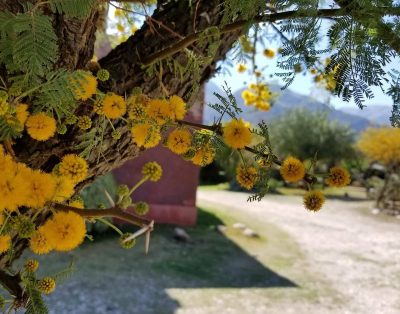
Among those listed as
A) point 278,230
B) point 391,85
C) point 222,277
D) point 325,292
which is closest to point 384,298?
point 325,292

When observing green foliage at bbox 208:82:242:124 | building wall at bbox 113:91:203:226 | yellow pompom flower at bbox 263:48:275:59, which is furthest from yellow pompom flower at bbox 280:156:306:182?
building wall at bbox 113:91:203:226

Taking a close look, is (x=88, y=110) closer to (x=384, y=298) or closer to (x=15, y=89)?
(x=15, y=89)

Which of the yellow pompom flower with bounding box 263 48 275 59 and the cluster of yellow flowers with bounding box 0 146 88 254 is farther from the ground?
the yellow pompom flower with bounding box 263 48 275 59

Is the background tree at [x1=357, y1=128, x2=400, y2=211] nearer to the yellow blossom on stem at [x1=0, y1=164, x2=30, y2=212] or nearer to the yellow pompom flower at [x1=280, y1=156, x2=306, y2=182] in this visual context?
the yellow pompom flower at [x1=280, y1=156, x2=306, y2=182]

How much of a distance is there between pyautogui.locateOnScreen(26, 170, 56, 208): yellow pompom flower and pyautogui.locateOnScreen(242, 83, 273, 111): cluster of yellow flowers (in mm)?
3378

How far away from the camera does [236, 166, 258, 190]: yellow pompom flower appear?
883 millimetres

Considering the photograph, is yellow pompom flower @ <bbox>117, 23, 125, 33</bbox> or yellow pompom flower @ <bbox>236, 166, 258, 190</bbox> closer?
yellow pompom flower @ <bbox>236, 166, 258, 190</bbox>

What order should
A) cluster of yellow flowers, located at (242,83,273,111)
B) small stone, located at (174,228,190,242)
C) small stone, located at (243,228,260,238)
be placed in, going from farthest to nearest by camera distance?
1. small stone, located at (243,228,260,238)
2. small stone, located at (174,228,190,242)
3. cluster of yellow flowers, located at (242,83,273,111)

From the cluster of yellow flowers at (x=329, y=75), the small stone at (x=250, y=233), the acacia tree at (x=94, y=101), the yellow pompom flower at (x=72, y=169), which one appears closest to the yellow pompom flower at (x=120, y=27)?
the cluster of yellow flowers at (x=329, y=75)

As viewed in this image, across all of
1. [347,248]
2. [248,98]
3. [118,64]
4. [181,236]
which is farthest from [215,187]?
[118,64]

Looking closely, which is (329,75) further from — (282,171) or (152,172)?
(152,172)

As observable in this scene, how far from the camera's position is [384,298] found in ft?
23.5

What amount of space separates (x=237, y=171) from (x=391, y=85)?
34cm

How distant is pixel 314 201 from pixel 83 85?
1.49 ft
